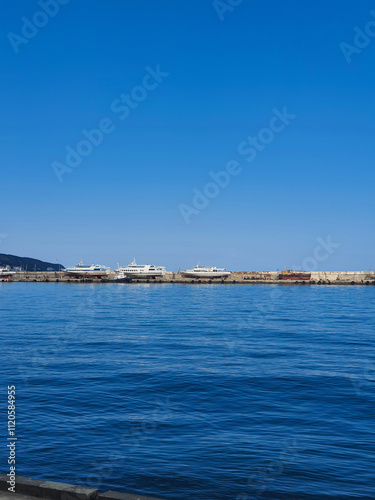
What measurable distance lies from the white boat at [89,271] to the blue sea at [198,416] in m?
158

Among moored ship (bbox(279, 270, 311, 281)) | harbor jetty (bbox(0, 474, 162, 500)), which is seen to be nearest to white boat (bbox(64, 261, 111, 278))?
moored ship (bbox(279, 270, 311, 281))

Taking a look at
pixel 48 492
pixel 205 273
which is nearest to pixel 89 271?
pixel 205 273

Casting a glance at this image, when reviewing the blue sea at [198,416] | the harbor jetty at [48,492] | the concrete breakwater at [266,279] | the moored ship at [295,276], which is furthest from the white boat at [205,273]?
the harbor jetty at [48,492]

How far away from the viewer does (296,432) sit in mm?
15664

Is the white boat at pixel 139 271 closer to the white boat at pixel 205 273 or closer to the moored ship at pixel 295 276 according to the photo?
the white boat at pixel 205 273

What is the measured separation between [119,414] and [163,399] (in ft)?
8.45

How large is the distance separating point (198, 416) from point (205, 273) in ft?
561

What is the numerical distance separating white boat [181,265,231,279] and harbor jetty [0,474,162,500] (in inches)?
7073

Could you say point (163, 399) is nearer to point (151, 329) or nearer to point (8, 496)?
point (8, 496)

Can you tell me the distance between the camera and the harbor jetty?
28.1 ft

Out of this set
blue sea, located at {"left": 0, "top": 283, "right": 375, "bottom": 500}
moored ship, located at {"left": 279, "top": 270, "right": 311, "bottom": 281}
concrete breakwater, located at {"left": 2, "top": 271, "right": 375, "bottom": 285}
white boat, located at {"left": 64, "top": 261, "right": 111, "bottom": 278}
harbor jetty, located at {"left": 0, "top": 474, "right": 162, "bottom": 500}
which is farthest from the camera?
white boat, located at {"left": 64, "top": 261, "right": 111, "bottom": 278}

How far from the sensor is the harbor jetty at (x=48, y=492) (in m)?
8.58

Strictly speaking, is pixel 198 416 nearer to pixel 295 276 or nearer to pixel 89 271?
pixel 295 276

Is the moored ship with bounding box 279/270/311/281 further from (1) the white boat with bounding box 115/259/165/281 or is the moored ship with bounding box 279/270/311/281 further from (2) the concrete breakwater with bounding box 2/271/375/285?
(1) the white boat with bounding box 115/259/165/281
